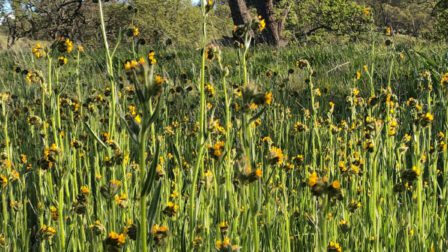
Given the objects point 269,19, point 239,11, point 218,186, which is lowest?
point 218,186

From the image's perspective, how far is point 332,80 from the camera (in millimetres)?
4648

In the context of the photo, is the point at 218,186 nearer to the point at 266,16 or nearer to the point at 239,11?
the point at 239,11

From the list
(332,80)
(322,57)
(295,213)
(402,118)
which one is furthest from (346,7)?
(295,213)

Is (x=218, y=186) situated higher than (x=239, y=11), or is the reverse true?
(x=239, y=11)

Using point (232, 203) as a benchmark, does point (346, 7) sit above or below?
above

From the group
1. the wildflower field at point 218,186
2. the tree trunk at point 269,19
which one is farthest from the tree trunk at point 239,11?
the wildflower field at point 218,186

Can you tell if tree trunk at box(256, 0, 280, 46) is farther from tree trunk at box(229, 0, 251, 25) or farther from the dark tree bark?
tree trunk at box(229, 0, 251, 25)

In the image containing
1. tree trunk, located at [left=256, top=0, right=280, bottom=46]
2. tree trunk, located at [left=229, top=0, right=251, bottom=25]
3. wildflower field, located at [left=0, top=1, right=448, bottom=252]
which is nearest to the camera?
wildflower field, located at [left=0, top=1, right=448, bottom=252]

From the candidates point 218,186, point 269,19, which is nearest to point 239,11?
point 269,19

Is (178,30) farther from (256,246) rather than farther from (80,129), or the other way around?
(256,246)

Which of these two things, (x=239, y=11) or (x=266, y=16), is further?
(x=266, y=16)

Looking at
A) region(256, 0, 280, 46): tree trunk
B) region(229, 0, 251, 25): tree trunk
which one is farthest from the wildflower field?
region(256, 0, 280, 46): tree trunk

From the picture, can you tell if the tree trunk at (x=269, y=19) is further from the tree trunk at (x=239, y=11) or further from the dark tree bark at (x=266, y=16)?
the tree trunk at (x=239, y=11)

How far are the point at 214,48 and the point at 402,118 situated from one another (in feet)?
6.45
